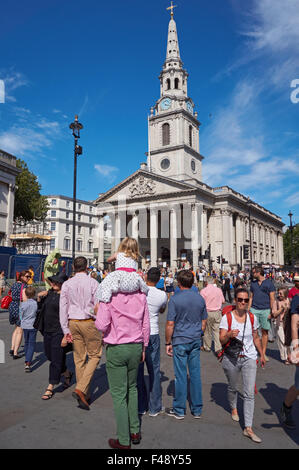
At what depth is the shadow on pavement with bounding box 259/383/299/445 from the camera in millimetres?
3927

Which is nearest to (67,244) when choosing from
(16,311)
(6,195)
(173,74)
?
(6,195)

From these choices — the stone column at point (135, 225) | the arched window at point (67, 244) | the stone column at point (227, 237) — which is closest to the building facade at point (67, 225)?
the arched window at point (67, 244)

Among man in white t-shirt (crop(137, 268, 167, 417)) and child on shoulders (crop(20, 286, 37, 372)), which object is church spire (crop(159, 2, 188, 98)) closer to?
child on shoulders (crop(20, 286, 37, 372))

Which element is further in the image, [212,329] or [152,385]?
[212,329]

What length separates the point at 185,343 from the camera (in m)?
4.34

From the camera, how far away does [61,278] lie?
5629 mm

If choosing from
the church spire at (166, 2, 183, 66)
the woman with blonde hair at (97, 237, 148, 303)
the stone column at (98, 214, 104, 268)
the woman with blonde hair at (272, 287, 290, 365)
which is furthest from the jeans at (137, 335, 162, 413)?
the church spire at (166, 2, 183, 66)

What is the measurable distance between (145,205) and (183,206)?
619 cm

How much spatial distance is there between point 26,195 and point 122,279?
42.4 metres

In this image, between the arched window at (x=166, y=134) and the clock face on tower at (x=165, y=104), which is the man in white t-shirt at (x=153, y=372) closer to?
the arched window at (x=166, y=134)

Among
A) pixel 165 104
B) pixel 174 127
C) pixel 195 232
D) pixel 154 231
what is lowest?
pixel 195 232

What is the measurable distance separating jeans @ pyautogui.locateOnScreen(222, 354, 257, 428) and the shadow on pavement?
51cm

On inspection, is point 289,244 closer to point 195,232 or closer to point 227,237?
point 227,237

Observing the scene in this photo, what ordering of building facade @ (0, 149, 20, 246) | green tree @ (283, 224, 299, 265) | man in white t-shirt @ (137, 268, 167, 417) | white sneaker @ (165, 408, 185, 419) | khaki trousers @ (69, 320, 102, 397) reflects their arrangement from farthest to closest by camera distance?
green tree @ (283, 224, 299, 265) < building facade @ (0, 149, 20, 246) < khaki trousers @ (69, 320, 102, 397) < man in white t-shirt @ (137, 268, 167, 417) < white sneaker @ (165, 408, 185, 419)
